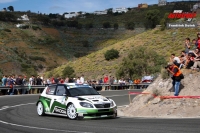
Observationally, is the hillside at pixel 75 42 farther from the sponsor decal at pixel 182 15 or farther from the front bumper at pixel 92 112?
the front bumper at pixel 92 112

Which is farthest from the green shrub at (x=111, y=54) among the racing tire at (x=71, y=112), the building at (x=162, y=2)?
the building at (x=162, y=2)

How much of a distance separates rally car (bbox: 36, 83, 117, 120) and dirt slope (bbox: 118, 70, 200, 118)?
2128 millimetres

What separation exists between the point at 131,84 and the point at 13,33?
7743 cm

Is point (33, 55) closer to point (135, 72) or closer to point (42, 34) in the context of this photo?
point (42, 34)

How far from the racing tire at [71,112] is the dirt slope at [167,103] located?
135 inches

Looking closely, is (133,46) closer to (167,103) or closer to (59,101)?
(167,103)

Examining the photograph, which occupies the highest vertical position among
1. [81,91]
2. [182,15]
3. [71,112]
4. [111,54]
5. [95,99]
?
[182,15]

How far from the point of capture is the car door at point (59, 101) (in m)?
16.7

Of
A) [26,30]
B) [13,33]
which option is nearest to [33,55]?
[13,33]

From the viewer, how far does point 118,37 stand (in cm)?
13250

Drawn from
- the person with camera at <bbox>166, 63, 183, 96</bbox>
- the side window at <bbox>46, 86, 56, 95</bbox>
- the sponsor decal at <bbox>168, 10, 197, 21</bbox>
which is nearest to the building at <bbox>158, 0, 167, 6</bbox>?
the sponsor decal at <bbox>168, 10, 197, 21</bbox>

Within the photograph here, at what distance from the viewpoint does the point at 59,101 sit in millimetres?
16922

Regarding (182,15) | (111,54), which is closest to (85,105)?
(111,54)

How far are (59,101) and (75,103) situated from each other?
123 cm
